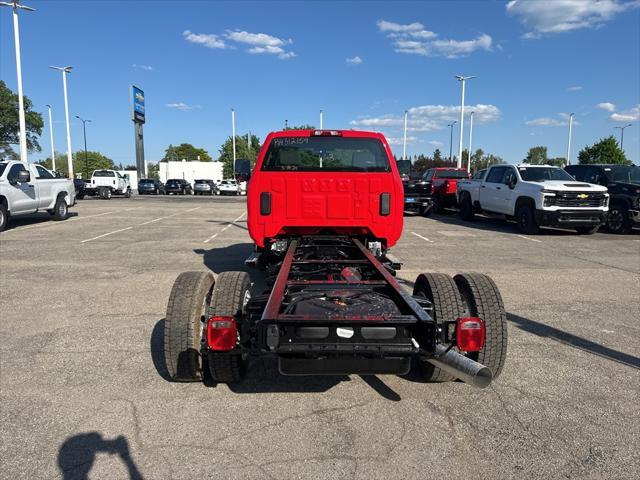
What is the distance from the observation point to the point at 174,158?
129 metres

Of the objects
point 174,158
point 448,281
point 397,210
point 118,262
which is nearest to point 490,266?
point 397,210

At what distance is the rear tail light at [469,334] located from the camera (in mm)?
3111

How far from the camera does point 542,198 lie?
12922mm

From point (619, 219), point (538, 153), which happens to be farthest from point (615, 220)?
point (538, 153)

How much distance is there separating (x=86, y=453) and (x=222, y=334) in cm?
103

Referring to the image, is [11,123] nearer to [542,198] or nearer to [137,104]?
[137,104]

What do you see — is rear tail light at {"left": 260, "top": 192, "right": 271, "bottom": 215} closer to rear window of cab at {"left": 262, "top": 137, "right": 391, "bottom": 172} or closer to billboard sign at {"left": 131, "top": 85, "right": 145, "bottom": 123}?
rear window of cab at {"left": 262, "top": 137, "right": 391, "bottom": 172}

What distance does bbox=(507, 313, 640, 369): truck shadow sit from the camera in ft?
14.3

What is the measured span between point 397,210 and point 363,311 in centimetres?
305

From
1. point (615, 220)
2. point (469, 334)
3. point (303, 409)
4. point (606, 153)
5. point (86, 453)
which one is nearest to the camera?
point (86, 453)

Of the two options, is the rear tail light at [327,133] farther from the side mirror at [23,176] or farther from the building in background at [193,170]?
the building in background at [193,170]

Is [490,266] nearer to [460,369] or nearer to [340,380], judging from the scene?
[340,380]

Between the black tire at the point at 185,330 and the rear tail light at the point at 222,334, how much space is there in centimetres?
42

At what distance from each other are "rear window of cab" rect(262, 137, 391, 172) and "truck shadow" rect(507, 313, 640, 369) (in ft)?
8.40
